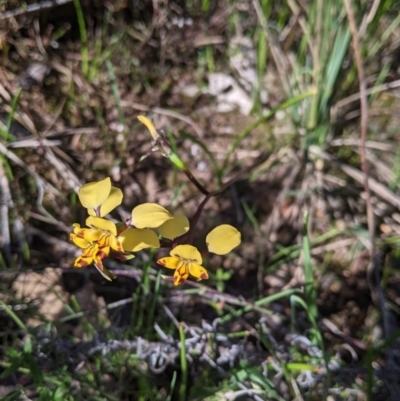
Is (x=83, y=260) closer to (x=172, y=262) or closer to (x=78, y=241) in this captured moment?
(x=78, y=241)

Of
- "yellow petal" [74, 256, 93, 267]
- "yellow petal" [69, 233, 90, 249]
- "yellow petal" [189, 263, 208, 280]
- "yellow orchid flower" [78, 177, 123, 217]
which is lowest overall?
"yellow petal" [189, 263, 208, 280]

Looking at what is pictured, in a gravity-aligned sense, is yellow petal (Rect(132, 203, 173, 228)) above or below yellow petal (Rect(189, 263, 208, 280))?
above

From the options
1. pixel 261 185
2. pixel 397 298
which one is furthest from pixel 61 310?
pixel 397 298

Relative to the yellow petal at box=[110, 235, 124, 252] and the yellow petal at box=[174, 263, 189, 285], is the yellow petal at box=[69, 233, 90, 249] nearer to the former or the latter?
the yellow petal at box=[110, 235, 124, 252]

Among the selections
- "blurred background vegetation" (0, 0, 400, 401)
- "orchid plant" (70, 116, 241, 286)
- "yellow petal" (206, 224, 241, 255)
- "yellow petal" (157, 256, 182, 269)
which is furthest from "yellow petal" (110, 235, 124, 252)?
"blurred background vegetation" (0, 0, 400, 401)

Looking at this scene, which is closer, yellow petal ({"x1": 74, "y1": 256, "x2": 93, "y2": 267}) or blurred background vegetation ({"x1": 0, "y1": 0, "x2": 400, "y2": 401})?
yellow petal ({"x1": 74, "y1": 256, "x2": 93, "y2": 267})

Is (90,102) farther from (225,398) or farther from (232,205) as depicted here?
(225,398)

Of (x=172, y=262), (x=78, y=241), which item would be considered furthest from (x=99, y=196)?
(x=172, y=262)
